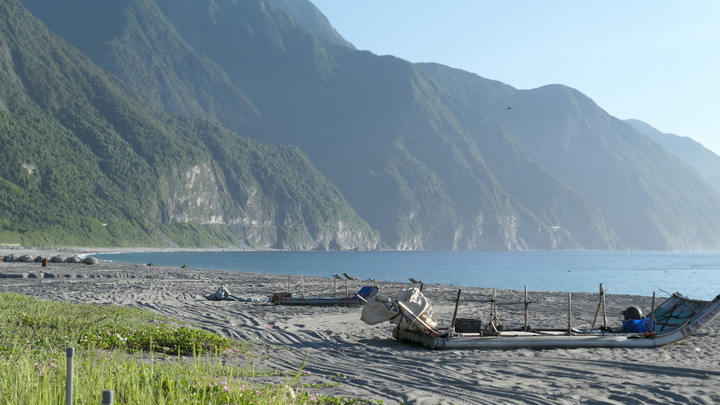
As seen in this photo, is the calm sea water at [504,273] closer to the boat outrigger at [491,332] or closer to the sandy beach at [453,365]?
the boat outrigger at [491,332]

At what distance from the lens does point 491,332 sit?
17.3m

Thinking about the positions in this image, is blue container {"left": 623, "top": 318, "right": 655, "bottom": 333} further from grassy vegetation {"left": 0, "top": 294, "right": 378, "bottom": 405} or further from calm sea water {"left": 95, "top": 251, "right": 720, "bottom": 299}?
calm sea water {"left": 95, "top": 251, "right": 720, "bottom": 299}

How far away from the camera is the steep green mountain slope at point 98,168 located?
127250 millimetres

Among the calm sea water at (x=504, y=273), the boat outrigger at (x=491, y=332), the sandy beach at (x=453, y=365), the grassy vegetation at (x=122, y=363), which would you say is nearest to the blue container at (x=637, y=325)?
the boat outrigger at (x=491, y=332)

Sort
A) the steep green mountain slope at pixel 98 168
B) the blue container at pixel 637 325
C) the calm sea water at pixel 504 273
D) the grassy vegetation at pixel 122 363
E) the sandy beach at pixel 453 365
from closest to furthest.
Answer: the grassy vegetation at pixel 122 363 < the sandy beach at pixel 453 365 < the blue container at pixel 637 325 < the calm sea water at pixel 504 273 < the steep green mountain slope at pixel 98 168

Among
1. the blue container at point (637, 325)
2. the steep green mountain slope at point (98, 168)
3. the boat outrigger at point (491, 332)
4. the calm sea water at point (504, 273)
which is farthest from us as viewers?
the steep green mountain slope at point (98, 168)

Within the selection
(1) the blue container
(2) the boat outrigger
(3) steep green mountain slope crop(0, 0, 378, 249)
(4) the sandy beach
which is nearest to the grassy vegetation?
(4) the sandy beach

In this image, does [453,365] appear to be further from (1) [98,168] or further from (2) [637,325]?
(1) [98,168]

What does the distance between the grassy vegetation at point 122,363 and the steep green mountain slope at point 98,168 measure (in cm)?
10466

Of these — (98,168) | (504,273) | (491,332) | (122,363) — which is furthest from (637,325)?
(98,168)

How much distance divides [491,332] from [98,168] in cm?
15270

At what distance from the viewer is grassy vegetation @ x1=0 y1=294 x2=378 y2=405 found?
7410mm

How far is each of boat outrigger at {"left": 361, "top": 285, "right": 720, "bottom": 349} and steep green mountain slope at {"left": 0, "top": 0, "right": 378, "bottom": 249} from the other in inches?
4146

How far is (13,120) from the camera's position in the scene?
138750 mm
